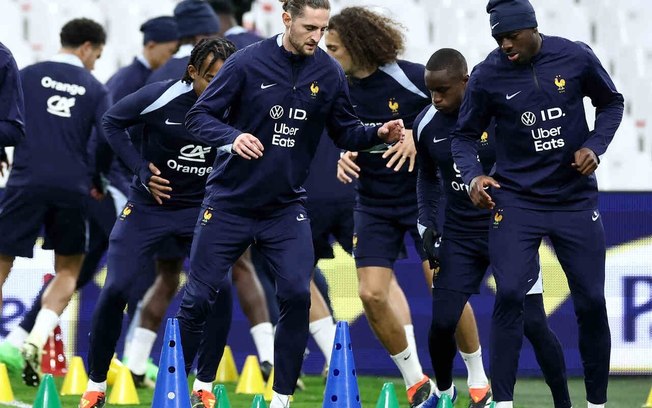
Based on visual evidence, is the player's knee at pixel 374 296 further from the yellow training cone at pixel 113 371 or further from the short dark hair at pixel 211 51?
the yellow training cone at pixel 113 371

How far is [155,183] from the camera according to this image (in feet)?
24.7

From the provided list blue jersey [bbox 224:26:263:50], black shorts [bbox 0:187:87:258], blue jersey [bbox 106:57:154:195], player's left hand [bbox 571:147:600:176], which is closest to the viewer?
player's left hand [bbox 571:147:600:176]

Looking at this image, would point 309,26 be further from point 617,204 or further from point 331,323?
point 617,204

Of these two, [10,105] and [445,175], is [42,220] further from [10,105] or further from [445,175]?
[445,175]

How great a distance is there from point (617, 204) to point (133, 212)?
415cm

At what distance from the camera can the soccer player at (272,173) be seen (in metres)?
6.81

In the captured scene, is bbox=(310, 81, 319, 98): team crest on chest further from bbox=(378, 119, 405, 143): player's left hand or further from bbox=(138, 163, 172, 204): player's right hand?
bbox=(138, 163, 172, 204): player's right hand

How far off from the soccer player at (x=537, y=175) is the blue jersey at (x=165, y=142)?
1.68 meters

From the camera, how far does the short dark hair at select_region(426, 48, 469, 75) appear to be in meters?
7.23

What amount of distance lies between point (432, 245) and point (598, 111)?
1.22m

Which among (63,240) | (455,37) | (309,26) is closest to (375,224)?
(309,26)

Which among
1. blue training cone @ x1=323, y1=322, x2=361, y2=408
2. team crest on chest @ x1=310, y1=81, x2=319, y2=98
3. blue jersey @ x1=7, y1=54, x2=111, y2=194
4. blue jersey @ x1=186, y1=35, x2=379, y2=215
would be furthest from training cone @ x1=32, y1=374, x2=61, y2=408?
blue jersey @ x1=7, y1=54, x2=111, y2=194

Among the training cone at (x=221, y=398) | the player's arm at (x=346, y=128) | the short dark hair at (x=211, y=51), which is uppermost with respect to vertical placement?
the short dark hair at (x=211, y=51)

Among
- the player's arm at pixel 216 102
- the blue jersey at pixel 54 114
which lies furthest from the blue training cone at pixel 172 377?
the blue jersey at pixel 54 114
